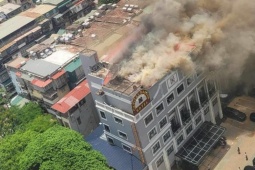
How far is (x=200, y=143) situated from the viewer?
38344 mm

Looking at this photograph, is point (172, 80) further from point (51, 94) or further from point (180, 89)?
point (51, 94)

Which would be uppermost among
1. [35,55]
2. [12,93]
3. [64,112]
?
[35,55]

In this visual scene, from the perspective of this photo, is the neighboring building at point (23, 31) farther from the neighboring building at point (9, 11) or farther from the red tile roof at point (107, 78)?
the red tile roof at point (107, 78)

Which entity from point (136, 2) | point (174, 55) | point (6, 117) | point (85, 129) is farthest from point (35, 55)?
point (174, 55)

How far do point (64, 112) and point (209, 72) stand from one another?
1456 cm

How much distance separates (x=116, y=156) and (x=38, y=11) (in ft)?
119

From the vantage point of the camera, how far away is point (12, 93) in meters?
56.1

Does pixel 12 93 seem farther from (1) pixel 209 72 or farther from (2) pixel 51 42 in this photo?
(1) pixel 209 72

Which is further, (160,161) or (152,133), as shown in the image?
(160,161)

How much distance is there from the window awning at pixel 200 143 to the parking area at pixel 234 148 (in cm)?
163

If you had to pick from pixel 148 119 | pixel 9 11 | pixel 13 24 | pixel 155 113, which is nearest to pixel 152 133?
pixel 148 119

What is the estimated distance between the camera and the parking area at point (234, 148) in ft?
124

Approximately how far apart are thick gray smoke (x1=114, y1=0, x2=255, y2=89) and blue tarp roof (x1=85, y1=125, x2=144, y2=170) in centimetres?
684

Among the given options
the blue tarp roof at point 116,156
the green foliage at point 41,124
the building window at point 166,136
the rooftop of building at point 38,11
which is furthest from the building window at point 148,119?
the rooftop of building at point 38,11
